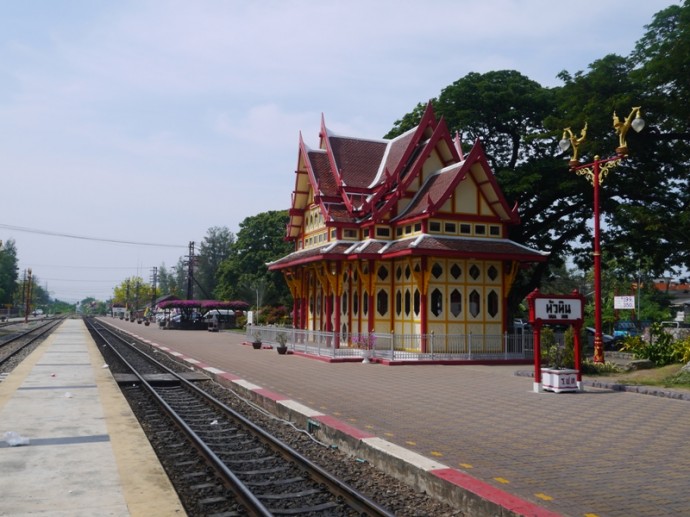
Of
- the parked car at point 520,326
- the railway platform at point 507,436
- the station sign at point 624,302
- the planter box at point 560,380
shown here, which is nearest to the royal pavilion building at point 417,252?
the station sign at point 624,302

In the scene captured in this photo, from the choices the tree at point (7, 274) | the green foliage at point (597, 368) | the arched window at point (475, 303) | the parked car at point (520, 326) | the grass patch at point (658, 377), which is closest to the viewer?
the grass patch at point (658, 377)

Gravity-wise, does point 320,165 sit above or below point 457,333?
above

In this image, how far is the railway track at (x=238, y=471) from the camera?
614 centimetres

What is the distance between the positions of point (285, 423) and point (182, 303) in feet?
156

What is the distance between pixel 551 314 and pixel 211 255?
120 m

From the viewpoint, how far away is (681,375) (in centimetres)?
1584

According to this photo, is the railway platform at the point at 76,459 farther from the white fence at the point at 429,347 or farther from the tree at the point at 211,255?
the tree at the point at 211,255

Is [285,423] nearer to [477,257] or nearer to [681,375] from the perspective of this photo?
[681,375]

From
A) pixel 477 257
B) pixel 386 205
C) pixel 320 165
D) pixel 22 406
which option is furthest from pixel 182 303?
pixel 22 406

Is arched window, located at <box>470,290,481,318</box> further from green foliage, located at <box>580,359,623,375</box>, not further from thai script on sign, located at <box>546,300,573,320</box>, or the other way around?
thai script on sign, located at <box>546,300,573,320</box>

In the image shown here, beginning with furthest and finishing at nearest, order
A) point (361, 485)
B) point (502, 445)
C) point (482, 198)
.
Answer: point (482, 198) → point (502, 445) → point (361, 485)

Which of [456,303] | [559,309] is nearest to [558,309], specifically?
[559,309]

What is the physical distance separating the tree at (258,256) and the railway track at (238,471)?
52827mm

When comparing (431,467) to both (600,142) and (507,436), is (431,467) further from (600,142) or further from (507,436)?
(600,142)
